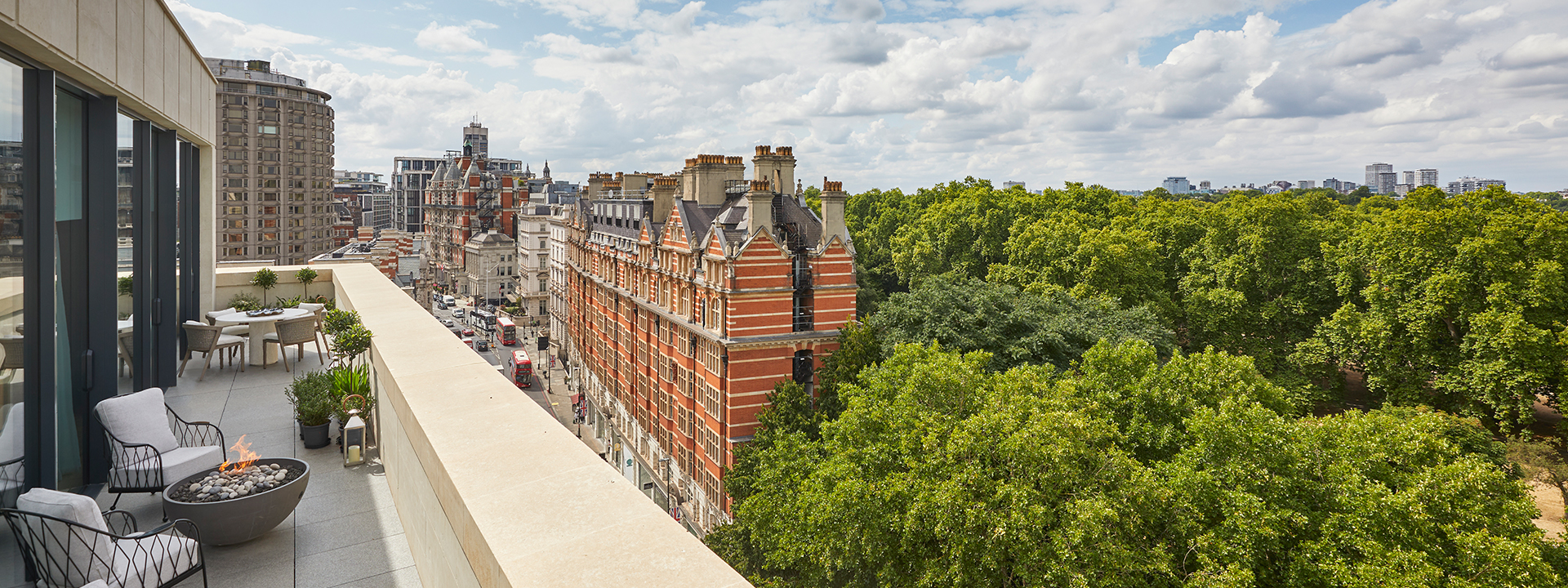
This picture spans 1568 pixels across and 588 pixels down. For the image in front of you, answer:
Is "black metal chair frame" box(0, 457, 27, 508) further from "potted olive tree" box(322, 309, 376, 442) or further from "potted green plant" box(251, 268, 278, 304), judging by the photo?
"potted green plant" box(251, 268, 278, 304)

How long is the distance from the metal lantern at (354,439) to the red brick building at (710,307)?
18.2 m

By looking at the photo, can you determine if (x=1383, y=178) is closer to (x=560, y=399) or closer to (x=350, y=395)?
(x=560, y=399)

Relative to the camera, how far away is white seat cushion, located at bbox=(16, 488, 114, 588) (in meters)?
4.34

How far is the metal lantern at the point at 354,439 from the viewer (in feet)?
24.2

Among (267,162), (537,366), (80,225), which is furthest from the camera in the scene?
(267,162)

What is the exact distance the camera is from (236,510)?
536 cm

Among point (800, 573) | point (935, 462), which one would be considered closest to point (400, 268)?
point (800, 573)

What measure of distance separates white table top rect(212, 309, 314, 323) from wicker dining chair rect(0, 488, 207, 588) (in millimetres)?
7723

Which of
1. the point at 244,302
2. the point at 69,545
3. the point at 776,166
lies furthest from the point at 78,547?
the point at 776,166

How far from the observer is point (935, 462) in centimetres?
1491

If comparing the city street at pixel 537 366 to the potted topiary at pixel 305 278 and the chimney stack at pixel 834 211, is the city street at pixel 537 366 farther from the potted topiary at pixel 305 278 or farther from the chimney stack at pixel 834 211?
the potted topiary at pixel 305 278

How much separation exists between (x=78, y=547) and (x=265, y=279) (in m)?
12.2

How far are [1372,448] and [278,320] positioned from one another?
1815 centimetres

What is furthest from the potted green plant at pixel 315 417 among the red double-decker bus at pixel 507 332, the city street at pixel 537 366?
the red double-decker bus at pixel 507 332
